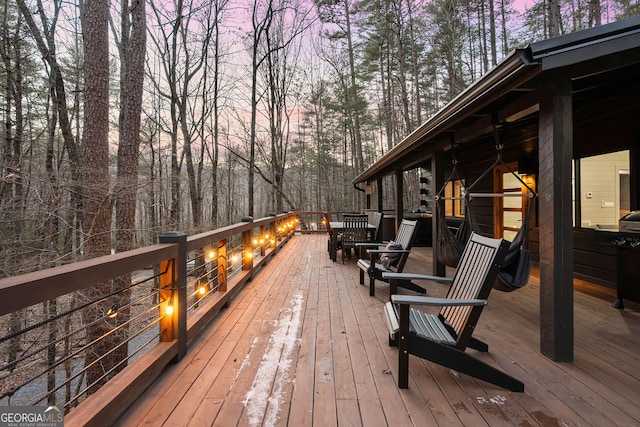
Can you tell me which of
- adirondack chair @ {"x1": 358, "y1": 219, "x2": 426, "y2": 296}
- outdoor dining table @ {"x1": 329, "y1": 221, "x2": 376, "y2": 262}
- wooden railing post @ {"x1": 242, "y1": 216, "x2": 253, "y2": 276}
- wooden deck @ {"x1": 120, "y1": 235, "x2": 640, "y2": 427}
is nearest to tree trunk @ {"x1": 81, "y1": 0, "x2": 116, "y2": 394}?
wooden railing post @ {"x1": 242, "y1": 216, "x2": 253, "y2": 276}

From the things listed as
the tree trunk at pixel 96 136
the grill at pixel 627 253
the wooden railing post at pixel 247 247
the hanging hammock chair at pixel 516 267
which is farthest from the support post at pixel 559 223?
the tree trunk at pixel 96 136

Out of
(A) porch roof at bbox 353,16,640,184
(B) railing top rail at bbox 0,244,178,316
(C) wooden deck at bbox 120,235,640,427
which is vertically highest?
(A) porch roof at bbox 353,16,640,184

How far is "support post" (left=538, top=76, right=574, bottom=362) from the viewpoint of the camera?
215 centimetres

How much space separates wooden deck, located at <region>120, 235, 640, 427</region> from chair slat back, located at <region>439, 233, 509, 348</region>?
1.13 ft

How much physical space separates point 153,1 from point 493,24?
1036cm

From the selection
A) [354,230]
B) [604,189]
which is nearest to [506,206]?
[604,189]

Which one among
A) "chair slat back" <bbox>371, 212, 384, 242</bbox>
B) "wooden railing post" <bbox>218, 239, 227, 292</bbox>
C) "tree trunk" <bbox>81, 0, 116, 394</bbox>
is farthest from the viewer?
"chair slat back" <bbox>371, 212, 384, 242</bbox>

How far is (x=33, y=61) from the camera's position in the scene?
746cm

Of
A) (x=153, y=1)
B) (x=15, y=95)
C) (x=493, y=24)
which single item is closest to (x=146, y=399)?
(x=15, y=95)

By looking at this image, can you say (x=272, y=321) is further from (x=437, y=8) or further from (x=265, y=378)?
(x=437, y=8)

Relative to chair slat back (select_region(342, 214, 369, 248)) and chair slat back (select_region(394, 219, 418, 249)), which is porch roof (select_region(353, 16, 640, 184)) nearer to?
chair slat back (select_region(394, 219, 418, 249))

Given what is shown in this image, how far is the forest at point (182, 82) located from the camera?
181 inches

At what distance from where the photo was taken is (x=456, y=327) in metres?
2.07

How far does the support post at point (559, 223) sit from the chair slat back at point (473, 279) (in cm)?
47
